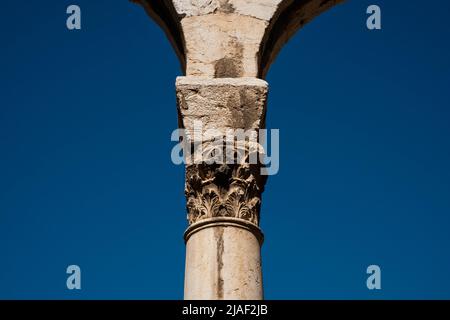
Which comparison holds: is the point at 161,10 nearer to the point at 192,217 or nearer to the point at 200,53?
the point at 200,53

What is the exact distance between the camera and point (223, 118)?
8125mm

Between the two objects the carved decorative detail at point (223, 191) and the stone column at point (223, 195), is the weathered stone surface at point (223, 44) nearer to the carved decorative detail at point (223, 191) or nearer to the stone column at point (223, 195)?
the stone column at point (223, 195)

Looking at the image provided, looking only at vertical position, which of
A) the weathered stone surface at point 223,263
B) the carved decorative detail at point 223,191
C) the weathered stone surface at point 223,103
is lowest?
the weathered stone surface at point 223,263

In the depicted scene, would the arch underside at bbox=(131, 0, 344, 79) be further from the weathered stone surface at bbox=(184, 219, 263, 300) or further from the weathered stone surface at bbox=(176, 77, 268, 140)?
the weathered stone surface at bbox=(184, 219, 263, 300)

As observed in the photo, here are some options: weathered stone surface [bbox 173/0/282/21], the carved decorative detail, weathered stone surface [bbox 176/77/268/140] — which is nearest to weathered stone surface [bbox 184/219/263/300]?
the carved decorative detail

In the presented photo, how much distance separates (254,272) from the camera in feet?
24.7

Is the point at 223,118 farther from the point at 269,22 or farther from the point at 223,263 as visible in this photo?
the point at 223,263

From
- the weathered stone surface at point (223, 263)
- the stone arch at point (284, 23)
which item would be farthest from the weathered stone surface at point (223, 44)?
the weathered stone surface at point (223, 263)

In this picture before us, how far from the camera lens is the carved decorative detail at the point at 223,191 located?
7.84m

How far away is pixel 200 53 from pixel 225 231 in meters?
2.02

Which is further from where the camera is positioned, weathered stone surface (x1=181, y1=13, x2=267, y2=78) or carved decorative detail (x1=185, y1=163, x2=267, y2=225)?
weathered stone surface (x1=181, y1=13, x2=267, y2=78)

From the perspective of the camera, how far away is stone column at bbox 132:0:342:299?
24.6 feet

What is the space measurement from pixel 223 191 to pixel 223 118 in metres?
0.73
